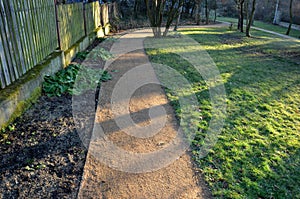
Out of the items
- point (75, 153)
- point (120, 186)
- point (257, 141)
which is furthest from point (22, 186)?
point (257, 141)

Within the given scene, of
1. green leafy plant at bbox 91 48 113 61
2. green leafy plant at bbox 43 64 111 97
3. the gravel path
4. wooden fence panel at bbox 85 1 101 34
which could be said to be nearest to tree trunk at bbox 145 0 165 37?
wooden fence panel at bbox 85 1 101 34

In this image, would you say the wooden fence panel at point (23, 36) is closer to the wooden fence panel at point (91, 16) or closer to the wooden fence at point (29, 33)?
the wooden fence at point (29, 33)

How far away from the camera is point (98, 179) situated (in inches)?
120

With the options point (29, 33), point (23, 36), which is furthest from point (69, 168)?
point (29, 33)

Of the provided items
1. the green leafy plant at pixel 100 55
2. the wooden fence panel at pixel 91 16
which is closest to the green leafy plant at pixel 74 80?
the green leafy plant at pixel 100 55

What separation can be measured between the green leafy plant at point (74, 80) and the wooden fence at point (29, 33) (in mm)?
526

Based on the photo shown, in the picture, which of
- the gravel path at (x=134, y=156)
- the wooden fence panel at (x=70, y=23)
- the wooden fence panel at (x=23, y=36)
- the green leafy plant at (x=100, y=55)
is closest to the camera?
the gravel path at (x=134, y=156)

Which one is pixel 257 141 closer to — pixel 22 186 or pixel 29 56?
pixel 22 186

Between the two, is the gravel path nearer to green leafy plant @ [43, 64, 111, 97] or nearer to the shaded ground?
the shaded ground

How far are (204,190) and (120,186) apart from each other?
3.46ft

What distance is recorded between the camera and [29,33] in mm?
4766

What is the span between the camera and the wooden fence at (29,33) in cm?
390

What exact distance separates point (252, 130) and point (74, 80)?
13.3 ft

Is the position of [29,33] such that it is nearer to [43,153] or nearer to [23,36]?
[23,36]
